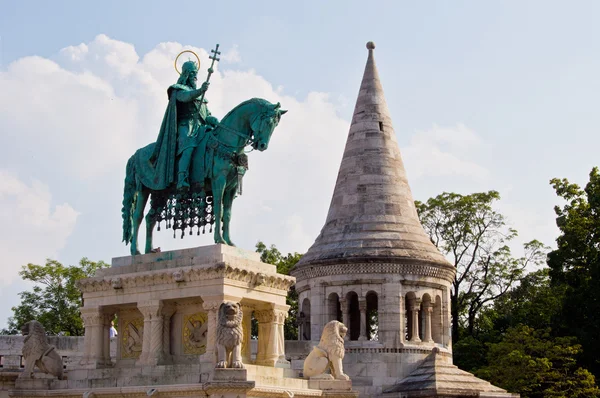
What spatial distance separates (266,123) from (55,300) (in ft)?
88.3

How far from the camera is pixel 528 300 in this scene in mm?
51062

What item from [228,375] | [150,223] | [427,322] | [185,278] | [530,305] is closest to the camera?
[228,375]

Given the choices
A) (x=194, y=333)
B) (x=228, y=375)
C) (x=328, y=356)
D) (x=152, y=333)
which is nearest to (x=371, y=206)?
(x=328, y=356)

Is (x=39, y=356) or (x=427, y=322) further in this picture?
(x=427, y=322)

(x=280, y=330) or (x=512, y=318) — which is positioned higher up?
(x=512, y=318)

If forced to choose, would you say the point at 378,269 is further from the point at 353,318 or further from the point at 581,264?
the point at 581,264

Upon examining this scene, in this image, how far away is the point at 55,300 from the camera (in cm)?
5019

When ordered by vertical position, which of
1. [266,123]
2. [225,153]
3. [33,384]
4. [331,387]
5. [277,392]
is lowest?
[277,392]

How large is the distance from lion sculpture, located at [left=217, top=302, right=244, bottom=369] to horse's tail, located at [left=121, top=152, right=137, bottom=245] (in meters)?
4.59

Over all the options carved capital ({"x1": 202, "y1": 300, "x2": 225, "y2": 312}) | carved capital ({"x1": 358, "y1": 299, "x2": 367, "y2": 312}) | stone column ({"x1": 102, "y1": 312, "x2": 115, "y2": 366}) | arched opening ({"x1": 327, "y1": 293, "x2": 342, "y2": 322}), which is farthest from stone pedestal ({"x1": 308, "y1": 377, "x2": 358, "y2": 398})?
arched opening ({"x1": 327, "y1": 293, "x2": 342, "y2": 322})

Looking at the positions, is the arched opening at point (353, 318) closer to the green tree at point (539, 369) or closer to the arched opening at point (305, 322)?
the arched opening at point (305, 322)

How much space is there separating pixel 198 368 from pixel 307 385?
2.80m

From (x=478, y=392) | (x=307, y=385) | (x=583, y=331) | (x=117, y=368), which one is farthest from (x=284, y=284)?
(x=583, y=331)

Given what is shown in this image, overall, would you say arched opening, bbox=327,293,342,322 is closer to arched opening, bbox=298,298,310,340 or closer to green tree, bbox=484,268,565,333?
arched opening, bbox=298,298,310,340
